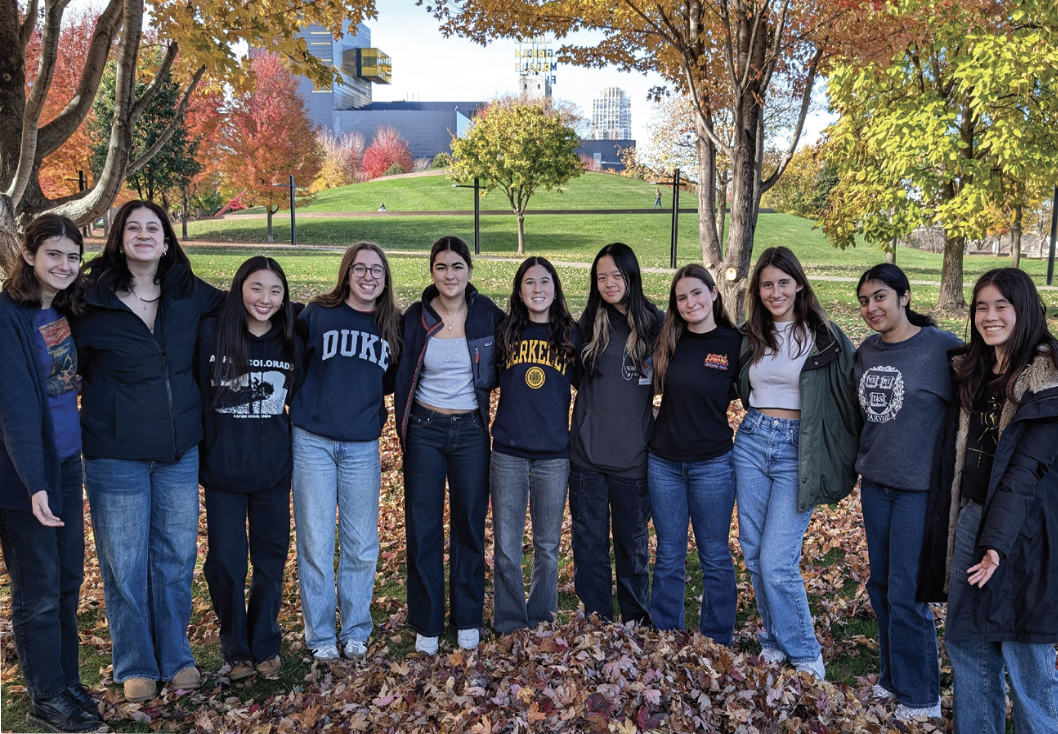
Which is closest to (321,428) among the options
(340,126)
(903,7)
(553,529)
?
(553,529)

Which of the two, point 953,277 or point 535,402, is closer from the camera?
point 535,402

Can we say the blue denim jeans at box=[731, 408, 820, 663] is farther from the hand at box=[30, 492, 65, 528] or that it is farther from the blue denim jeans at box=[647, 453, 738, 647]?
the hand at box=[30, 492, 65, 528]

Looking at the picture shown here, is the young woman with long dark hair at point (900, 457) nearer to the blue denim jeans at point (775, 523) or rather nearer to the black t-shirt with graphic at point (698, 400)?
the blue denim jeans at point (775, 523)

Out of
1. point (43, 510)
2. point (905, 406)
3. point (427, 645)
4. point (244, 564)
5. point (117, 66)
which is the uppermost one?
point (117, 66)

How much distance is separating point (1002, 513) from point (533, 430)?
2216 millimetres

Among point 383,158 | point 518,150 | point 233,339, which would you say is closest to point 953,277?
point 518,150

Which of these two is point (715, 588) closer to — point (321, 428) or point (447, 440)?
point (447, 440)

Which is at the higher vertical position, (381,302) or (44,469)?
(381,302)

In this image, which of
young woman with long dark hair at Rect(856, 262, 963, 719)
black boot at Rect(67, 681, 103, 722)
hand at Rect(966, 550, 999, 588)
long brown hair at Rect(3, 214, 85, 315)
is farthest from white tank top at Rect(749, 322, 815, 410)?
black boot at Rect(67, 681, 103, 722)

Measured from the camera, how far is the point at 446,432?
4266 millimetres

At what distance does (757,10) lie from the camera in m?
7.52

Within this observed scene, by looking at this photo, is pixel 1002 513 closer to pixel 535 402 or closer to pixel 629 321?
pixel 629 321

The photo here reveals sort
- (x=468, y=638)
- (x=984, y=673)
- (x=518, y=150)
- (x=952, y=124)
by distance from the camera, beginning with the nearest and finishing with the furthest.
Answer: (x=984, y=673) < (x=468, y=638) < (x=952, y=124) < (x=518, y=150)

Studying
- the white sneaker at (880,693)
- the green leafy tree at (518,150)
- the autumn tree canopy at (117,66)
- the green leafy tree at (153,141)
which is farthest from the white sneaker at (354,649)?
the green leafy tree at (518,150)
